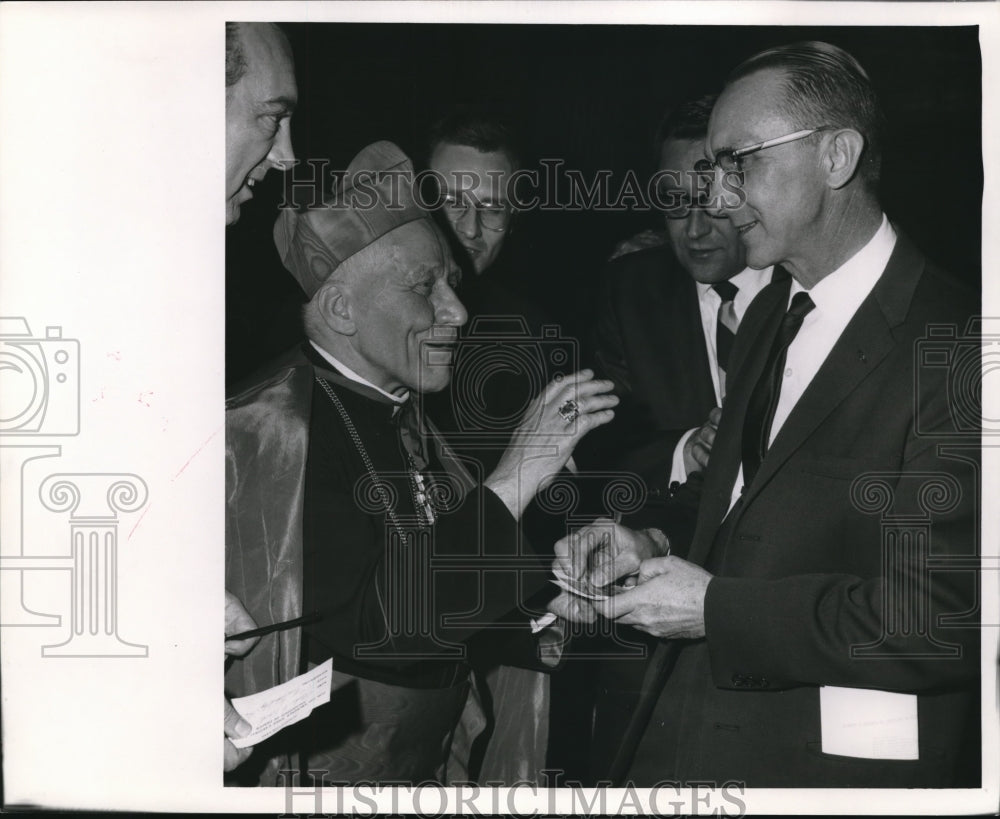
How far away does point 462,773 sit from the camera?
3.22 metres

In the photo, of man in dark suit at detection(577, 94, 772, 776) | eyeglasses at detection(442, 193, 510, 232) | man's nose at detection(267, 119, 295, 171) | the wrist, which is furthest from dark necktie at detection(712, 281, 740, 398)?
man's nose at detection(267, 119, 295, 171)

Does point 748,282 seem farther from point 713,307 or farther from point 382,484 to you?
point 382,484

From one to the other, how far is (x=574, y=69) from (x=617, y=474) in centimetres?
115

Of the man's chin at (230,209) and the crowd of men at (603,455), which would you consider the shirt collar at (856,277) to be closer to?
the crowd of men at (603,455)

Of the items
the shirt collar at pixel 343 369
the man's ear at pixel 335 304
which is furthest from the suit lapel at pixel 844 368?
the man's ear at pixel 335 304

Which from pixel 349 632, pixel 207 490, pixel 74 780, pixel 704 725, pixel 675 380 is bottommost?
pixel 74 780

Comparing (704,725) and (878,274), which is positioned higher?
(878,274)

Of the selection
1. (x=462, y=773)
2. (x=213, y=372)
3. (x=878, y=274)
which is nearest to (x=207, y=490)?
(x=213, y=372)

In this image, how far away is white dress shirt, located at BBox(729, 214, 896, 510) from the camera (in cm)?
308

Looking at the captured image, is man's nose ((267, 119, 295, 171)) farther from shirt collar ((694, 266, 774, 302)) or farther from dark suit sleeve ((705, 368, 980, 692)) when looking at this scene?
dark suit sleeve ((705, 368, 980, 692))

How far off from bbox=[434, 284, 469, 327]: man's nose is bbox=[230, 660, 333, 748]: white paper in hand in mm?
1009

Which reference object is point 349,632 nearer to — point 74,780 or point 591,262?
point 74,780

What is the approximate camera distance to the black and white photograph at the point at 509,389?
3.10 m

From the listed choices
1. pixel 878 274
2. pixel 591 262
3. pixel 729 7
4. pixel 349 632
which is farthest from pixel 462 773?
pixel 729 7
